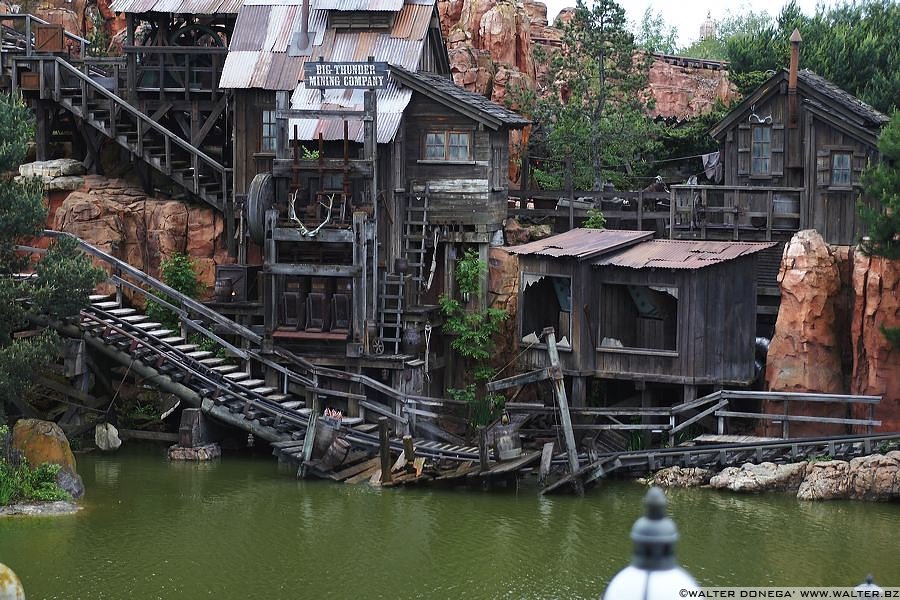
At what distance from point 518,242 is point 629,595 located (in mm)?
29834

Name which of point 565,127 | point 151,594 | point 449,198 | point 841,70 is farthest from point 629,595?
point 841,70

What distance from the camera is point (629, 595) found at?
7.49m

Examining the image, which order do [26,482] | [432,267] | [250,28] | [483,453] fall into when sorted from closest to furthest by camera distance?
[26,482] < [483,453] < [432,267] < [250,28]

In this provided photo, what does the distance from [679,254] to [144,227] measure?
Answer: 14392 mm

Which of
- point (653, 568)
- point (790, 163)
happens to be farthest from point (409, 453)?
point (653, 568)

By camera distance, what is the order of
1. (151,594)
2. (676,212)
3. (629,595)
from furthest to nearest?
(676,212), (151,594), (629,595)

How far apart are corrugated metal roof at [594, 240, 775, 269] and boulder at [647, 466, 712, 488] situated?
175 inches

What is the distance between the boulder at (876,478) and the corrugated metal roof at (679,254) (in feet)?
17.9

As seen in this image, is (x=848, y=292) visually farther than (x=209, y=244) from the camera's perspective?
No

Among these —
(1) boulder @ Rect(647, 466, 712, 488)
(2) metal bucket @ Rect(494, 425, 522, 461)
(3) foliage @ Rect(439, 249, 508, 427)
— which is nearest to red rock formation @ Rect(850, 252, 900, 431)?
(1) boulder @ Rect(647, 466, 712, 488)

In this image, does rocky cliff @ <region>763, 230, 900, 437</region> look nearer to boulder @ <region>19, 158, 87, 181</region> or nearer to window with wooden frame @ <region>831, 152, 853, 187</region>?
window with wooden frame @ <region>831, 152, 853, 187</region>

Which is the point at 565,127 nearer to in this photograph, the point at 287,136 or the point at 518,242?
the point at 518,242

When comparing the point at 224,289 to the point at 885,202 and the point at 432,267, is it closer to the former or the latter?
the point at 432,267

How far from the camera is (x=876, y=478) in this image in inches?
1124
